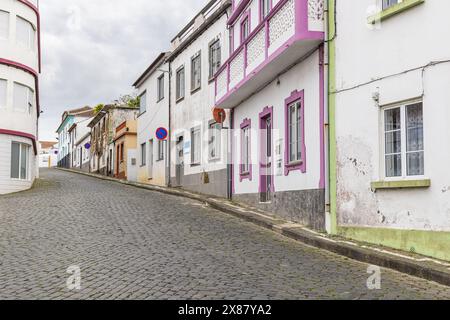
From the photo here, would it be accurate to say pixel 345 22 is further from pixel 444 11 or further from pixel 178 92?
pixel 178 92

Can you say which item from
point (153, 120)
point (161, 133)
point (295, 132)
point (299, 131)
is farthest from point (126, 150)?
point (299, 131)

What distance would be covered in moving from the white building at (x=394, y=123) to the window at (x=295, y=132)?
2193 mm

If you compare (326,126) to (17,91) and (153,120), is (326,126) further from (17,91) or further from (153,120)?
(153,120)

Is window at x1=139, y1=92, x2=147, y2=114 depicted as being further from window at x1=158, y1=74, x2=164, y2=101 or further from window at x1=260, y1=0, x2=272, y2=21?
window at x1=260, y1=0, x2=272, y2=21

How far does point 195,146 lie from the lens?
22.8m

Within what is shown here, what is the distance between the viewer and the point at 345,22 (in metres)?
11.2

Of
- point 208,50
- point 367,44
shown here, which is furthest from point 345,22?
point 208,50

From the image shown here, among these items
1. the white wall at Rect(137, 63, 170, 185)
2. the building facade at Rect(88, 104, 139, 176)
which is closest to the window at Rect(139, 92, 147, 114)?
the white wall at Rect(137, 63, 170, 185)

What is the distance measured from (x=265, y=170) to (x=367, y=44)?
240 inches

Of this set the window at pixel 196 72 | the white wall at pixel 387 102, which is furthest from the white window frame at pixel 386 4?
the window at pixel 196 72

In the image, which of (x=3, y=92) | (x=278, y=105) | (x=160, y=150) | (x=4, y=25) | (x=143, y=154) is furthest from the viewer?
(x=143, y=154)

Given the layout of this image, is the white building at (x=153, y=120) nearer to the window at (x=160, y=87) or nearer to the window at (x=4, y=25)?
the window at (x=160, y=87)

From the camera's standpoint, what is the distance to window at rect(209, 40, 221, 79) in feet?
67.6

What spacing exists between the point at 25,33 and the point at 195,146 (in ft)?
31.0
